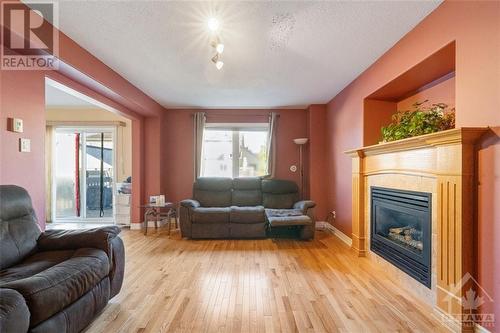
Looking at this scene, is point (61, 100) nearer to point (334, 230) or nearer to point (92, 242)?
point (92, 242)

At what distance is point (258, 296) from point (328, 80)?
2964 millimetres

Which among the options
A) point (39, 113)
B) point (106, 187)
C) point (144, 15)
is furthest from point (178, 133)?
point (144, 15)

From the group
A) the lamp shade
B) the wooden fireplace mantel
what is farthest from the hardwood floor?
the lamp shade

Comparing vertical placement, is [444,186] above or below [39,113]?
below

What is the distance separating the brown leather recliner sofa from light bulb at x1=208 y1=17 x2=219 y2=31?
2.00 m

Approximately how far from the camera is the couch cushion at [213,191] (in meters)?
4.80

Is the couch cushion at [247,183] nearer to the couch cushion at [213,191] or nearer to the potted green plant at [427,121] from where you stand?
the couch cushion at [213,191]

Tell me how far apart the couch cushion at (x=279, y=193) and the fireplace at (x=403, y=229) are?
1.85m

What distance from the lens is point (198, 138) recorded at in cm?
524

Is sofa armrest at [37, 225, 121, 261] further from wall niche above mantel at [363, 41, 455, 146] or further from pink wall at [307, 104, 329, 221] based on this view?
pink wall at [307, 104, 329, 221]

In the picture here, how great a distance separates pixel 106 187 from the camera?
5.69 meters

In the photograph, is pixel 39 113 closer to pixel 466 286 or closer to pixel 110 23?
pixel 110 23

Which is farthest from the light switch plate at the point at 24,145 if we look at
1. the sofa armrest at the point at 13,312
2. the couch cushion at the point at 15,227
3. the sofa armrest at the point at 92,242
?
the sofa armrest at the point at 13,312

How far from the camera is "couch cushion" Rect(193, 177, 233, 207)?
15.7 feet
